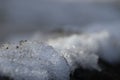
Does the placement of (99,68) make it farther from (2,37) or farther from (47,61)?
(2,37)

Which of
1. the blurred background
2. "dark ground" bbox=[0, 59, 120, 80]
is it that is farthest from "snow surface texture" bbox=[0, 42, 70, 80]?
the blurred background

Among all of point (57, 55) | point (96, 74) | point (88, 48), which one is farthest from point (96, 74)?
point (57, 55)

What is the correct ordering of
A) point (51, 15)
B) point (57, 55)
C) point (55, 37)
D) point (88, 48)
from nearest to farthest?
point (57, 55) < point (88, 48) < point (55, 37) < point (51, 15)

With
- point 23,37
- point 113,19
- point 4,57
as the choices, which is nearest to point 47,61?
point 4,57

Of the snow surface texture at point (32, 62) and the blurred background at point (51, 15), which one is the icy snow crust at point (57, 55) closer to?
the snow surface texture at point (32, 62)

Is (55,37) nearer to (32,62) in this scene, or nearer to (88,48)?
(88,48)
